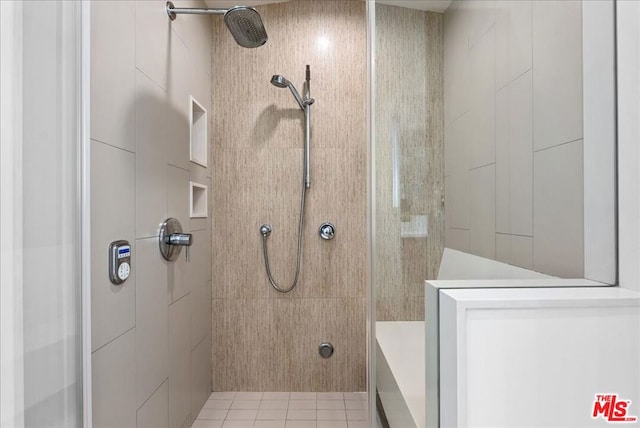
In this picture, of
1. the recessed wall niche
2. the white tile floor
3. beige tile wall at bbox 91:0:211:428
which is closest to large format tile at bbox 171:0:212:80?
beige tile wall at bbox 91:0:211:428

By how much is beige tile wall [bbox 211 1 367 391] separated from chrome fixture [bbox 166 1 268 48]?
0.58 meters

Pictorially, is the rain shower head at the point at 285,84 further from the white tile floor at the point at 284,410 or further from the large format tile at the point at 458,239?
the white tile floor at the point at 284,410

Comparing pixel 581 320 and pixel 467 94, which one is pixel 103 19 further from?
pixel 581 320

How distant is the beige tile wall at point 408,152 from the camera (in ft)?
2.34

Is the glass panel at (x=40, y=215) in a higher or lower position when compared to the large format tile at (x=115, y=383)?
higher

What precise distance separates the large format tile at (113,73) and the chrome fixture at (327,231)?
1128 mm

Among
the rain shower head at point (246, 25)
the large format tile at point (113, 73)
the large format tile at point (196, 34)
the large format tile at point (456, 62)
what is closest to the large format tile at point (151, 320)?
the large format tile at point (113, 73)

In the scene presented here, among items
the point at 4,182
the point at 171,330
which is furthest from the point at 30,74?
the point at 171,330

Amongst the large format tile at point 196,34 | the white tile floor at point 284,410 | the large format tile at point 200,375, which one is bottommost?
the white tile floor at point 284,410

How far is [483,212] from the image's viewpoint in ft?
2.21

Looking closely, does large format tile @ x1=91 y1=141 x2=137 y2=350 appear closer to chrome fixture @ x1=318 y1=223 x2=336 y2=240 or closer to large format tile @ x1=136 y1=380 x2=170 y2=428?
large format tile @ x1=136 y1=380 x2=170 y2=428

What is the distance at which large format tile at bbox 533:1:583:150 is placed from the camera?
623mm

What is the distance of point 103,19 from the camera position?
104 centimetres

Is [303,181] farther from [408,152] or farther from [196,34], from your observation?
[408,152]
